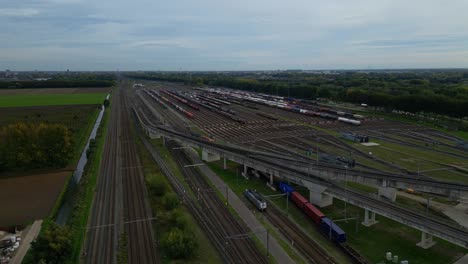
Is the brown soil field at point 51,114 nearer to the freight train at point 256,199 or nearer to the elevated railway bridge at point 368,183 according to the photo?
the elevated railway bridge at point 368,183

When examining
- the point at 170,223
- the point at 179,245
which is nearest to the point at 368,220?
the point at 179,245

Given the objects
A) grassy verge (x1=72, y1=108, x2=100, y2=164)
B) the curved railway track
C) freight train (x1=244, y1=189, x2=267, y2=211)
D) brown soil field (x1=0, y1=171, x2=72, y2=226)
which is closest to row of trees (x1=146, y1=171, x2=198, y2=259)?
freight train (x1=244, y1=189, x2=267, y2=211)

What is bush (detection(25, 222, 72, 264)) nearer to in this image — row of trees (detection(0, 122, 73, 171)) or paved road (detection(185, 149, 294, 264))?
paved road (detection(185, 149, 294, 264))

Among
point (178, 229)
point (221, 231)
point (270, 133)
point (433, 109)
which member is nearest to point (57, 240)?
point (178, 229)

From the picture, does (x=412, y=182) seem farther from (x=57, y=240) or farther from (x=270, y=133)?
(x=270, y=133)

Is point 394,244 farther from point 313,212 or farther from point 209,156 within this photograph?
point 209,156
